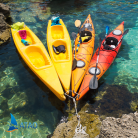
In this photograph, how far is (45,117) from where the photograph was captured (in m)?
4.39

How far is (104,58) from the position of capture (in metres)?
5.66

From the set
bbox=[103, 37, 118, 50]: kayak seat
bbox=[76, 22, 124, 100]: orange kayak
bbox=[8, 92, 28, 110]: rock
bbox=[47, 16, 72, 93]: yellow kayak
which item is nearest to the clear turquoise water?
bbox=[8, 92, 28, 110]: rock

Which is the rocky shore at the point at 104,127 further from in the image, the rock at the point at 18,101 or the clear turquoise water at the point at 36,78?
the rock at the point at 18,101

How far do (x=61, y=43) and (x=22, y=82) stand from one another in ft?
8.79

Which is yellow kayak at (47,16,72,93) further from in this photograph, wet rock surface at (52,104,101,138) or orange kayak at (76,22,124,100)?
wet rock surface at (52,104,101,138)

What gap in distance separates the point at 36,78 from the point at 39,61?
2.68 feet

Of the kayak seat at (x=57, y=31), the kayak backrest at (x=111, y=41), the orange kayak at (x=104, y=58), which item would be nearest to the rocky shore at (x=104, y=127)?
the orange kayak at (x=104, y=58)

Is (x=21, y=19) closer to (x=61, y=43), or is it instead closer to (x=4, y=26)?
(x=4, y=26)

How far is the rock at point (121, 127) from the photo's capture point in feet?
9.23

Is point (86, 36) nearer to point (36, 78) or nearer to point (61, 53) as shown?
point (61, 53)

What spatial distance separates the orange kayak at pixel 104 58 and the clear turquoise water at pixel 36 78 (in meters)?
Answer: 0.47

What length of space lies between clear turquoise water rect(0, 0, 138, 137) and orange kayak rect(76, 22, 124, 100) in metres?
0.47

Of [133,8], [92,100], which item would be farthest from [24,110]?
[133,8]

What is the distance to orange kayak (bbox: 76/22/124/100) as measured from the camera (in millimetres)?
4783
